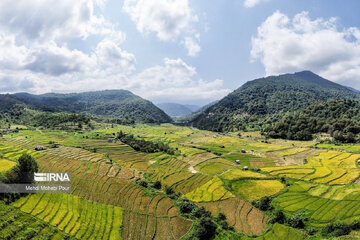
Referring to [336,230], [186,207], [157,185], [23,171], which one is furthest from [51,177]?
[336,230]

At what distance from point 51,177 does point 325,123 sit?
550 ft

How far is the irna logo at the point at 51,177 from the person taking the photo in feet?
153

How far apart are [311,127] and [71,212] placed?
16117 cm

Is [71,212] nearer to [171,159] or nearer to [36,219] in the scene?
[36,219]

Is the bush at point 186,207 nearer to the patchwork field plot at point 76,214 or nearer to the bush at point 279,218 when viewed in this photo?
the patchwork field plot at point 76,214

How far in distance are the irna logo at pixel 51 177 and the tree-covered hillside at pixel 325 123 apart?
143 m

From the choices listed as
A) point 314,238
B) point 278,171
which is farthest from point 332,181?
point 314,238

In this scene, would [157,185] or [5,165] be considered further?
[5,165]

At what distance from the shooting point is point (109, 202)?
42812 mm

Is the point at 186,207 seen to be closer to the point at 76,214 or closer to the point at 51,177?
the point at 76,214

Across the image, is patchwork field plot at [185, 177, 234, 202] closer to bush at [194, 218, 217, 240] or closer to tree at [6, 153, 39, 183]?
bush at [194, 218, 217, 240]

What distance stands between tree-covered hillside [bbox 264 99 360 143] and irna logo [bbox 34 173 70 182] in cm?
14288

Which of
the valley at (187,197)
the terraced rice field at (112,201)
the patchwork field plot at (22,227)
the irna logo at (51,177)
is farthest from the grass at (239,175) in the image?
the irna logo at (51,177)

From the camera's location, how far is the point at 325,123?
463 feet
